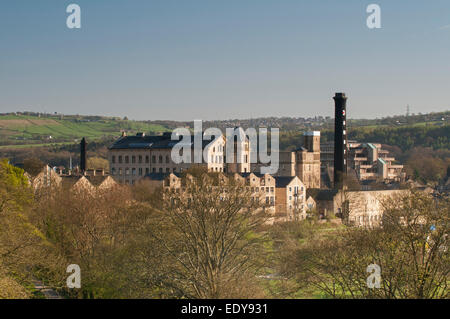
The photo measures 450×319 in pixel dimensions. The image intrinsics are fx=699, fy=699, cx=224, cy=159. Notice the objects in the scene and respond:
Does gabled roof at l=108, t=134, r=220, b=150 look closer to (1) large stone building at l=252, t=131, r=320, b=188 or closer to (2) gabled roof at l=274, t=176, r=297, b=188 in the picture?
(2) gabled roof at l=274, t=176, r=297, b=188

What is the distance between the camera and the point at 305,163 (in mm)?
105688

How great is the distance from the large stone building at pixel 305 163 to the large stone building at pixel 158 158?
6.71 metres

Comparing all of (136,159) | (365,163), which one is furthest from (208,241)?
(365,163)

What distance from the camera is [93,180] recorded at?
3044 inches

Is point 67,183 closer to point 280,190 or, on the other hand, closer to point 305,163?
point 280,190

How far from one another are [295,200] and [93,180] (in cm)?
2457

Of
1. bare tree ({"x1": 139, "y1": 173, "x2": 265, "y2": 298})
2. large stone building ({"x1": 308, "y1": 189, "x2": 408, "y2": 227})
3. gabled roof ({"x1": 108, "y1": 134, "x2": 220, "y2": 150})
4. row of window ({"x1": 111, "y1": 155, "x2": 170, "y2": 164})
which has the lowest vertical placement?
large stone building ({"x1": 308, "y1": 189, "x2": 408, "y2": 227})

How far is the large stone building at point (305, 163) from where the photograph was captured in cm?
10256

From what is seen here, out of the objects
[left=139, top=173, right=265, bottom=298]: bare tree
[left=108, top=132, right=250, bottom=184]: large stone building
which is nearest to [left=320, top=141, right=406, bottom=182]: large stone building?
[left=108, top=132, right=250, bottom=184]: large stone building

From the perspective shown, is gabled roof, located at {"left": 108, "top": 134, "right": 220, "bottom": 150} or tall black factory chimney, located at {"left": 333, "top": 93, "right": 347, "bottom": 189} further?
tall black factory chimney, located at {"left": 333, "top": 93, "right": 347, "bottom": 189}

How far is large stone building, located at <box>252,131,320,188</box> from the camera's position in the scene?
336 ft

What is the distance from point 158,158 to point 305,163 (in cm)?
2304

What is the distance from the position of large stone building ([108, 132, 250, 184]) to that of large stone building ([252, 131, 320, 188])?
6.71m
